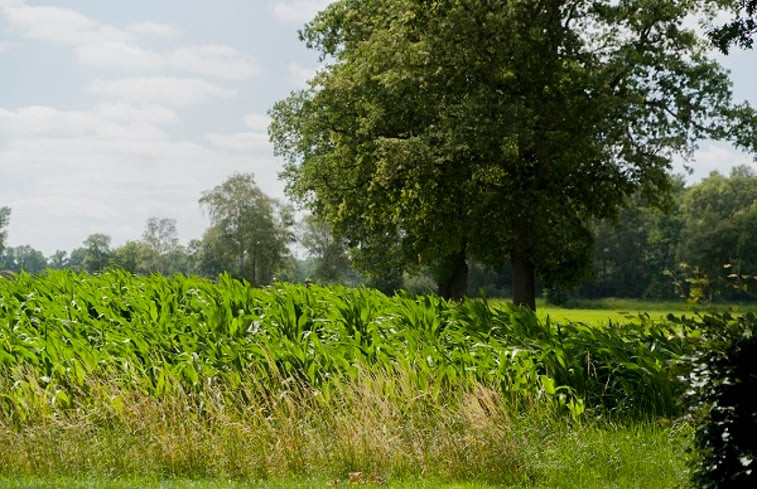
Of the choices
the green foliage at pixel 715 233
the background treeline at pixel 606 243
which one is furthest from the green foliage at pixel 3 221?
the green foliage at pixel 715 233

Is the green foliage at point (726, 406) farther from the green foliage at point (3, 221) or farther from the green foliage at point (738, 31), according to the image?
the green foliage at point (3, 221)

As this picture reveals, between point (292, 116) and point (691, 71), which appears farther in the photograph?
point (292, 116)

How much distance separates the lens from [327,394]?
366 inches

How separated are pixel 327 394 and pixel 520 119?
51.7ft

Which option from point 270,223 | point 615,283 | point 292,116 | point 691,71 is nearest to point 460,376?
point 691,71

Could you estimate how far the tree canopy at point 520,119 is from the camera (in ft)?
78.9

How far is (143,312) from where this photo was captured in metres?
12.3

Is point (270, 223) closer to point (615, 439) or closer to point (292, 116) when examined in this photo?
point (292, 116)

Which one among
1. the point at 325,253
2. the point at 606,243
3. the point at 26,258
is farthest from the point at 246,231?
the point at 26,258

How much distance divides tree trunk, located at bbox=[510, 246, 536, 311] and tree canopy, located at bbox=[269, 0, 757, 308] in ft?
0.15

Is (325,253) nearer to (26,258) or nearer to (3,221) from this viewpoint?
(3,221)

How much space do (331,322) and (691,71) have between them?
1929cm

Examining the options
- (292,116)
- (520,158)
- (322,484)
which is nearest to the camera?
(322,484)

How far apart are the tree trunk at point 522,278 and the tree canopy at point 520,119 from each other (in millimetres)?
47
